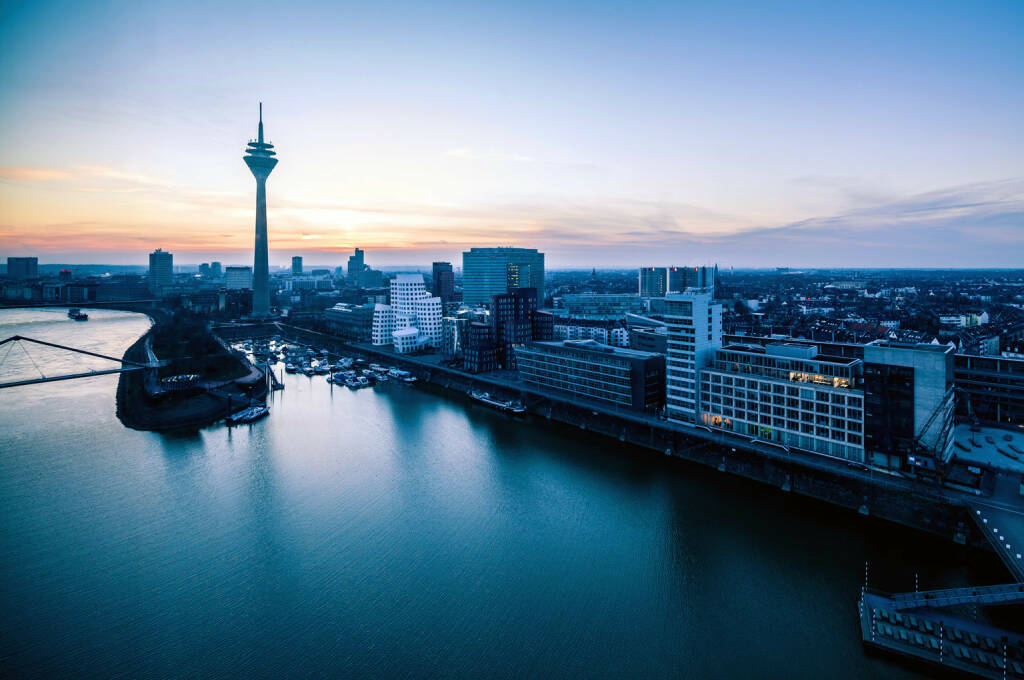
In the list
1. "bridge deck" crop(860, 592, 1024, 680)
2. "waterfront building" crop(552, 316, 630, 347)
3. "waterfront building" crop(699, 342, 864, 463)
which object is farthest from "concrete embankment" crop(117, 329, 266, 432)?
"bridge deck" crop(860, 592, 1024, 680)

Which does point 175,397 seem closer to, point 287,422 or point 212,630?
point 287,422

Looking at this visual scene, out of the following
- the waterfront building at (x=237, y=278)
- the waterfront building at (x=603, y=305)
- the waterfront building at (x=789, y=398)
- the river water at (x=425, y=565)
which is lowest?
the river water at (x=425, y=565)

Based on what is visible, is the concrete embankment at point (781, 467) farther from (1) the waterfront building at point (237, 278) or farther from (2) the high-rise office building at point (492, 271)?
(1) the waterfront building at point (237, 278)

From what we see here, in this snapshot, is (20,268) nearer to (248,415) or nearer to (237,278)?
(237,278)

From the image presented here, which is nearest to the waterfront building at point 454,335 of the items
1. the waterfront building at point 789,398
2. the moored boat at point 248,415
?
the moored boat at point 248,415

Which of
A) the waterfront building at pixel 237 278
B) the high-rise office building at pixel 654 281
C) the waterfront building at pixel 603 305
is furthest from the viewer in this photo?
the waterfront building at pixel 237 278

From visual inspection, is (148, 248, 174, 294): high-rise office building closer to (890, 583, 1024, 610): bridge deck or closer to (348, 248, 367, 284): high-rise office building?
(348, 248, 367, 284): high-rise office building
